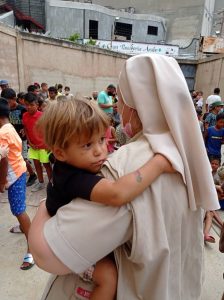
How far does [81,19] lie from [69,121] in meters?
25.6

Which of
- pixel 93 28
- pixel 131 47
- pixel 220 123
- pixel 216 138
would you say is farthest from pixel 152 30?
pixel 216 138

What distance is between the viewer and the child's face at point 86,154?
92 centimetres

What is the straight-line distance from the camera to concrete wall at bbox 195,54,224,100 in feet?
44.8

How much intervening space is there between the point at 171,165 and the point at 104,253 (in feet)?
1.17

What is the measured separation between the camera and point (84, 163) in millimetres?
925

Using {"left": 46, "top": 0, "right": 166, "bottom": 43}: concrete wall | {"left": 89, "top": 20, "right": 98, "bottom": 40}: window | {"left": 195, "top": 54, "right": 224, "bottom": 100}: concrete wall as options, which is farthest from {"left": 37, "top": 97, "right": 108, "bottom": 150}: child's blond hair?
{"left": 89, "top": 20, "right": 98, "bottom": 40}: window

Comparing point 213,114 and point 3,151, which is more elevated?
point 3,151

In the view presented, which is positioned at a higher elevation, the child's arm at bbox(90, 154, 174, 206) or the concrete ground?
the child's arm at bbox(90, 154, 174, 206)

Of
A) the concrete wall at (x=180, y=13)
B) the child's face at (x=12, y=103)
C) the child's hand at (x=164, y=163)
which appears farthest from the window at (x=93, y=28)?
the child's hand at (x=164, y=163)

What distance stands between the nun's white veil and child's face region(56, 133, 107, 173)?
181 mm

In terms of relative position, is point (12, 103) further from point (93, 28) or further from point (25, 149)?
point (93, 28)

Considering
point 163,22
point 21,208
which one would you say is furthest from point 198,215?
point 163,22

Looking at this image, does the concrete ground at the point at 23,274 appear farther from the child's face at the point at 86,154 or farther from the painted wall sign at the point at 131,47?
the painted wall sign at the point at 131,47

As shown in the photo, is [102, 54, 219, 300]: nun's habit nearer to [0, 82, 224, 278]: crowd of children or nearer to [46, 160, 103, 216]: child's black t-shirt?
[46, 160, 103, 216]: child's black t-shirt
